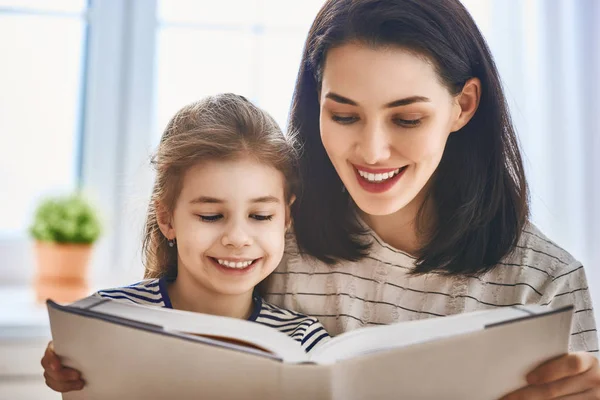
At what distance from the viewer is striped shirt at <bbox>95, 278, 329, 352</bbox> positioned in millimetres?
1141

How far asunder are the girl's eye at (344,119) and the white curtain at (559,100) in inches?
41.2

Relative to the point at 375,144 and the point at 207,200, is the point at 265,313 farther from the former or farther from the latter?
the point at 375,144

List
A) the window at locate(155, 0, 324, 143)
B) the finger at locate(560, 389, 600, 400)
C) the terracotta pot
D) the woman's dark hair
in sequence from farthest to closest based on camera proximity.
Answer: the window at locate(155, 0, 324, 143) → the terracotta pot → the woman's dark hair → the finger at locate(560, 389, 600, 400)

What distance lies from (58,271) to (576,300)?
1461 millimetres

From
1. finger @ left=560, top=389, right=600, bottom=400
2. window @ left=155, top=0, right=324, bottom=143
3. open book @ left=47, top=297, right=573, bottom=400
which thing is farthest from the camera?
window @ left=155, top=0, right=324, bottom=143

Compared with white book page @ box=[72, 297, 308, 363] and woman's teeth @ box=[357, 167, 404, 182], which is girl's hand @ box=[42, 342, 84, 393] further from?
woman's teeth @ box=[357, 167, 404, 182]

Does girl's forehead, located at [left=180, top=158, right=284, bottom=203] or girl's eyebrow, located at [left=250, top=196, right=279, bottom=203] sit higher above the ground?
girl's forehead, located at [left=180, top=158, right=284, bottom=203]

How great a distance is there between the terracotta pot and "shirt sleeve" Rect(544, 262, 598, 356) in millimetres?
1369

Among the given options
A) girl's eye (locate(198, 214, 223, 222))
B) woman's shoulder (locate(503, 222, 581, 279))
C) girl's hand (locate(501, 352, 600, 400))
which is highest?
girl's eye (locate(198, 214, 223, 222))

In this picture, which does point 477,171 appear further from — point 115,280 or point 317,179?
point 115,280

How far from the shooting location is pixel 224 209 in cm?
112

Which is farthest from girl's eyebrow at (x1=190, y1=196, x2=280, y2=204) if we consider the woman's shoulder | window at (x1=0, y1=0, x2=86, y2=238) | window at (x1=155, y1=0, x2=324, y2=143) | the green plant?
window at (x1=0, y1=0, x2=86, y2=238)

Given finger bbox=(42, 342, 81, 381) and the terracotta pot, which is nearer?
finger bbox=(42, 342, 81, 381)

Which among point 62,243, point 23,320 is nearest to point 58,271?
point 62,243
